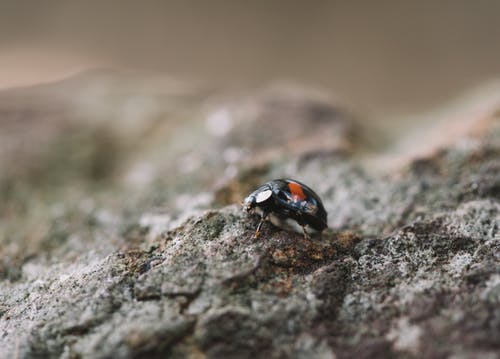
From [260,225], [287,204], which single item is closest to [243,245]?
[260,225]

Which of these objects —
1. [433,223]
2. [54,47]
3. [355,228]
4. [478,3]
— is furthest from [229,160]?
[478,3]

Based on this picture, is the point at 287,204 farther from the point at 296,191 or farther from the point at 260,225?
the point at 260,225

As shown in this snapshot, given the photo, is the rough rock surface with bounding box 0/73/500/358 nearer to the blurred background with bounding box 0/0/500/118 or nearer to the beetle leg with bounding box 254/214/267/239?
the beetle leg with bounding box 254/214/267/239

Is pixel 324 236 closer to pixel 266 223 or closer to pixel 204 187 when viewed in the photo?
pixel 266 223

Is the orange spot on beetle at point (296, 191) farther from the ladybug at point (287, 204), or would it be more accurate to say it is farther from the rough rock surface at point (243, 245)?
the rough rock surface at point (243, 245)

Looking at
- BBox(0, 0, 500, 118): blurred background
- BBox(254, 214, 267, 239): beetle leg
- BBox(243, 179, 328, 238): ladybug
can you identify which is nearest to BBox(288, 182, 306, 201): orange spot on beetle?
BBox(243, 179, 328, 238): ladybug
